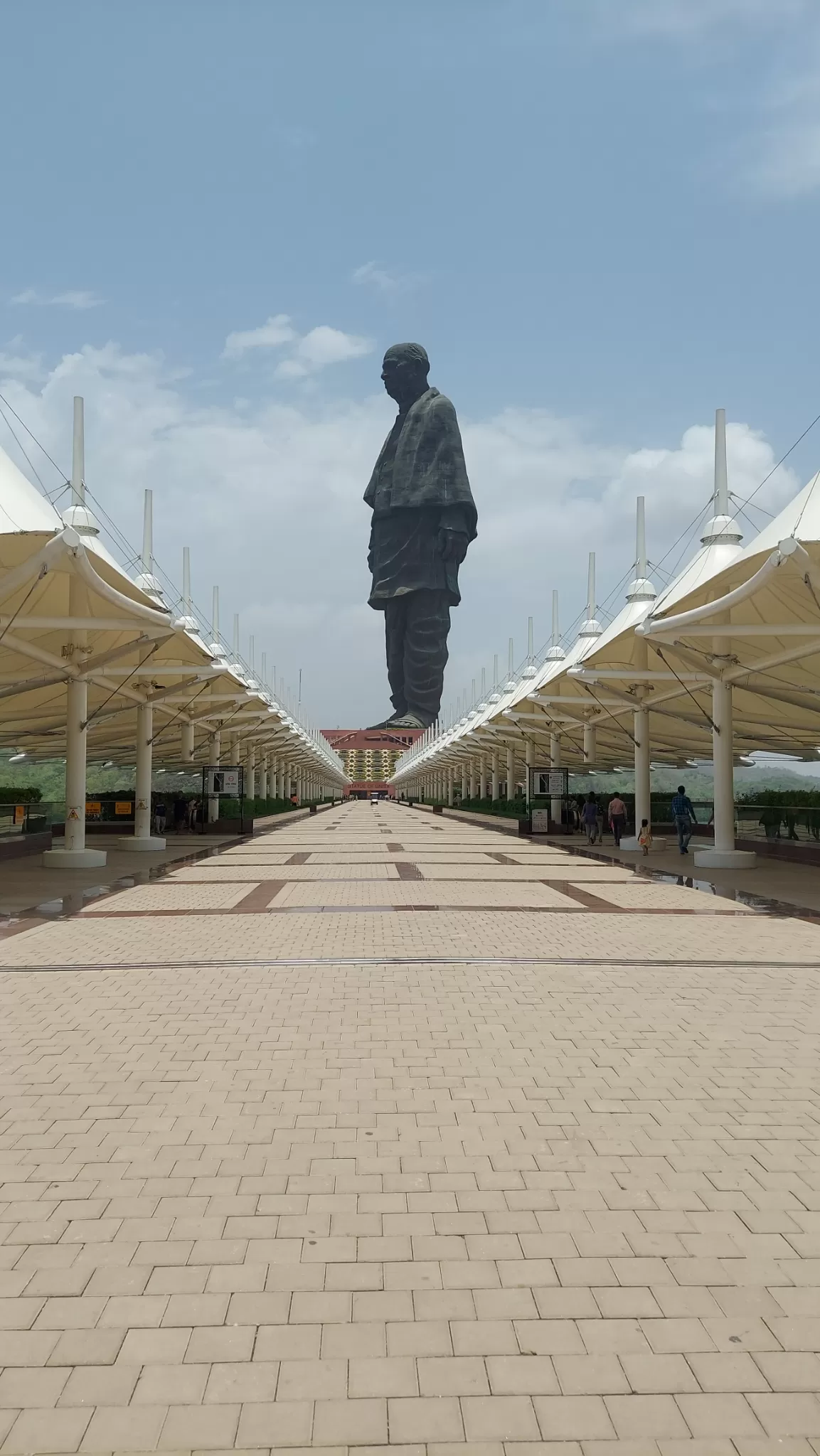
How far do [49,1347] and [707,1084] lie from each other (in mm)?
3695

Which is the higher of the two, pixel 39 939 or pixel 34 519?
pixel 34 519

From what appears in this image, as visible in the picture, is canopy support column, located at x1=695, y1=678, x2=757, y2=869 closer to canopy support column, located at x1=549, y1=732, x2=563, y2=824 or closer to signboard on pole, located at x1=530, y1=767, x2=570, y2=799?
signboard on pole, located at x1=530, y1=767, x2=570, y2=799

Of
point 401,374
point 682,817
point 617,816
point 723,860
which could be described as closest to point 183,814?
point 617,816

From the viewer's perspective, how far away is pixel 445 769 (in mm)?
89812

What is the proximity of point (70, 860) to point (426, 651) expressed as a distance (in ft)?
454

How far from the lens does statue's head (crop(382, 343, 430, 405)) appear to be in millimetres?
159500

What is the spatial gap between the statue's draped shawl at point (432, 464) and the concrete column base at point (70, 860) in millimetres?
136207

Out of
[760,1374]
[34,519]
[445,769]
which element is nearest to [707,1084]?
[760,1374]

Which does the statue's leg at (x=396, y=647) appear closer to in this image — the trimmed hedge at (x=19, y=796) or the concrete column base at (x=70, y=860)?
the trimmed hedge at (x=19, y=796)

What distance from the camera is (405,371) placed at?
15950 centimetres

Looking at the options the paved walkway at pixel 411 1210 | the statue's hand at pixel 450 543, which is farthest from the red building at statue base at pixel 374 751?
the paved walkway at pixel 411 1210

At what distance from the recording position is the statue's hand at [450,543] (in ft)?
503

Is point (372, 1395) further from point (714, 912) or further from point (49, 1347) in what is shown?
point (714, 912)

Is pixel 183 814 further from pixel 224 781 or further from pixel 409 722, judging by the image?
pixel 409 722
